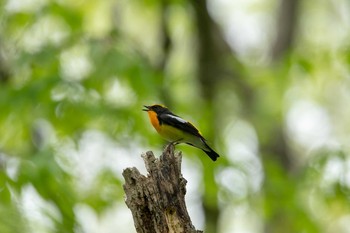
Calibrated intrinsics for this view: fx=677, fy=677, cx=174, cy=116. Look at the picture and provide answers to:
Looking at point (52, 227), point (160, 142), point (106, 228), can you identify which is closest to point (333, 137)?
point (106, 228)

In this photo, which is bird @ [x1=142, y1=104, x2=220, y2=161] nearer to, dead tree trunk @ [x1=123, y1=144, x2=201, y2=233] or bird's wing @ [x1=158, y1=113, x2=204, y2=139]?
bird's wing @ [x1=158, y1=113, x2=204, y2=139]

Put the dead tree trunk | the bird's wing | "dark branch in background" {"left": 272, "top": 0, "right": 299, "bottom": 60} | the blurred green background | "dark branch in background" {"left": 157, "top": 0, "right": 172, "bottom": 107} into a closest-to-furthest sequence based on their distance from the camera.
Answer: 1. the dead tree trunk
2. the bird's wing
3. the blurred green background
4. "dark branch in background" {"left": 157, "top": 0, "right": 172, "bottom": 107}
5. "dark branch in background" {"left": 272, "top": 0, "right": 299, "bottom": 60}

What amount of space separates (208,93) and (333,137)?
10236 millimetres

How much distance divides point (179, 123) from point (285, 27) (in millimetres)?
7958

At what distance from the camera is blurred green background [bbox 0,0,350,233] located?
7070 millimetres

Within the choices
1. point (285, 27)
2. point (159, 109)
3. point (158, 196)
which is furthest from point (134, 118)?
point (285, 27)

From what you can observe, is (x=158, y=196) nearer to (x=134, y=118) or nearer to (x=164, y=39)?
(x=134, y=118)

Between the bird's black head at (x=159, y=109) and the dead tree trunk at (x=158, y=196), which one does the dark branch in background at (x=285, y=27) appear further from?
the dead tree trunk at (x=158, y=196)

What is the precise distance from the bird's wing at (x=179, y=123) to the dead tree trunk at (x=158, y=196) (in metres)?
0.86

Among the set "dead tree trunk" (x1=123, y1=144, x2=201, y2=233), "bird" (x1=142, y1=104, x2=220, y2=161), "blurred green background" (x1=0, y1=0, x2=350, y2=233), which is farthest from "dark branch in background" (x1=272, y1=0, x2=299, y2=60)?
"dead tree trunk" (x1=123, y1=144, x2=201, y2=233)

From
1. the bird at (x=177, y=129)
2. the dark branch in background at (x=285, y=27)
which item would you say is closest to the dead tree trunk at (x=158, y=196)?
the bird at (x=177, y=129)

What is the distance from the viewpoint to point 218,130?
11078mm

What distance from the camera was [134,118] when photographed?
8461 mm

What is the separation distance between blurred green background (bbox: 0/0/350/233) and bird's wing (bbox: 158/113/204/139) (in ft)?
4.03
